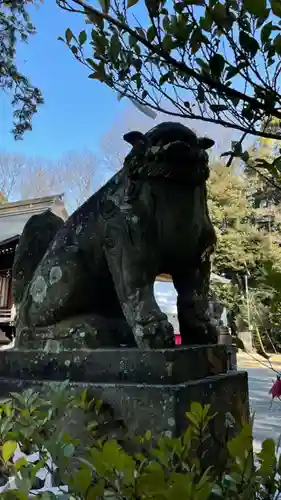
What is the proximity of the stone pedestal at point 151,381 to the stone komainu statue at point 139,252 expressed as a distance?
0.07 metres

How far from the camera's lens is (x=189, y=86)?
1215 mm

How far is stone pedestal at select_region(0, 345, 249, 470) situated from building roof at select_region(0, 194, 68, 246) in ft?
34.0

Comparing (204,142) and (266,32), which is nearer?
(266,32)

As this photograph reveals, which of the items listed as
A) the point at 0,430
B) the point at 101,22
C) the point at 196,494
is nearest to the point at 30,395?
the point at 0,430

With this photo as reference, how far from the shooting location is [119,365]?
1.16 meters

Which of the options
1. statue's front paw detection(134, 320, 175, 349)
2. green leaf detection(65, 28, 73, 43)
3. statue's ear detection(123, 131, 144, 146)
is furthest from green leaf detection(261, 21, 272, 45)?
statue's front paw detection(134, 320, 175, 349)

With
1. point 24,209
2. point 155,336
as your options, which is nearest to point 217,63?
point 155,336

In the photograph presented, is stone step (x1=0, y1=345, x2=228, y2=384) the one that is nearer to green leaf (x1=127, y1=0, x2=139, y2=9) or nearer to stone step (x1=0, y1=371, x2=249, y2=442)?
stone step (x1=0, y1=371, x2=249, y2=442)

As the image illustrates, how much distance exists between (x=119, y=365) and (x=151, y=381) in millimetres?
106

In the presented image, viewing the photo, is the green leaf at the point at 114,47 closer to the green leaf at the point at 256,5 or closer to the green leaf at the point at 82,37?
the green leaf at the point at 82,37

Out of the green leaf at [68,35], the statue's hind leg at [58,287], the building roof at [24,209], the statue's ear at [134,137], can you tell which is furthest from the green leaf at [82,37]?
the building roof at [24,209]

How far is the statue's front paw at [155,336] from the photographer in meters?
1.15

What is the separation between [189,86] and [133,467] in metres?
0.99

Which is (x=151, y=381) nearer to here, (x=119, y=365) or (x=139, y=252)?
(x=119, y=365)
